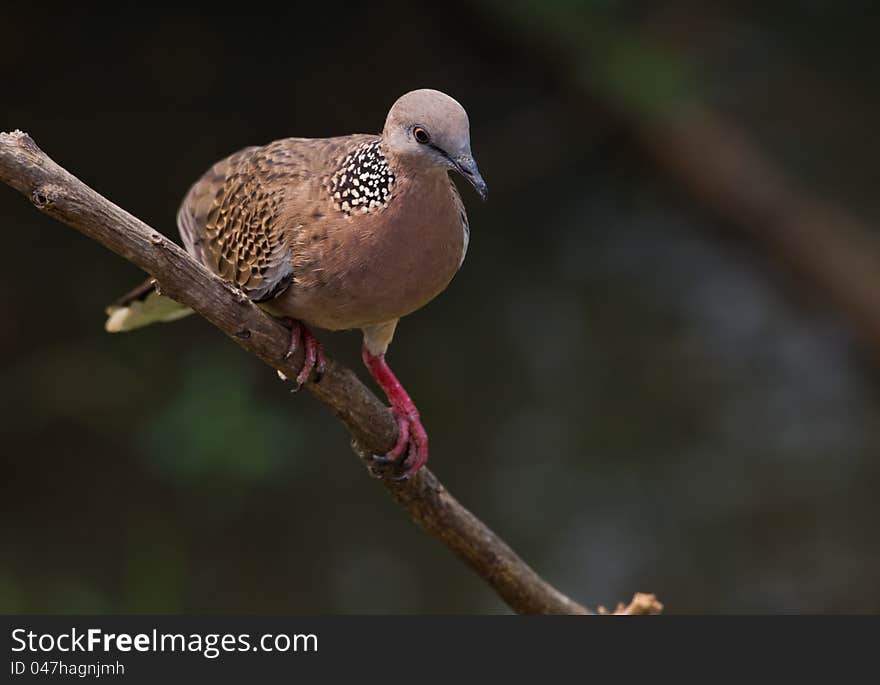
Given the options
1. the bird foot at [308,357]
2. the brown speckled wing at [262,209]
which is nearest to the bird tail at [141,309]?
the brown speckled wing at [262,209]

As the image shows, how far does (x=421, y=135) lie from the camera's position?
2.00m

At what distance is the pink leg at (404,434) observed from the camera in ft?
8.07

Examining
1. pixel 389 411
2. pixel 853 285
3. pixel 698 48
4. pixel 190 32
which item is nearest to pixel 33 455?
pixel 190 32

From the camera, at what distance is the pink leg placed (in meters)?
2.46

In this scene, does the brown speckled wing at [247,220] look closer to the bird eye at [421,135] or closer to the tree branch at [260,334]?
the tree branch at [260,334]

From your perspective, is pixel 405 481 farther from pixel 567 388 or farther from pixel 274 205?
pixel 567 388

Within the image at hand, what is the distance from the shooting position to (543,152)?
4.54m

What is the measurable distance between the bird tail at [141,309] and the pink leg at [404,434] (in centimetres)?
44

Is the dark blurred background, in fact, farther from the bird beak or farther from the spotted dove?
the bird beak

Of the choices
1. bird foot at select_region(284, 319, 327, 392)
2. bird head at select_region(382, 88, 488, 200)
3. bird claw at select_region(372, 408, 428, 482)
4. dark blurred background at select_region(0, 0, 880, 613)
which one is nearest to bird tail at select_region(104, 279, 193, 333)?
bird foot at select_region(284, 319, 327, 392)

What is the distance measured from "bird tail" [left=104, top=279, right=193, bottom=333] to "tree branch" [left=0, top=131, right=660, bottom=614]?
0.45 meters

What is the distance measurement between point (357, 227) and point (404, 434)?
511 mm

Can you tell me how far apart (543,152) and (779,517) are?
5.70ft

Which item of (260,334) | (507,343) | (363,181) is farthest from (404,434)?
(507,343)
